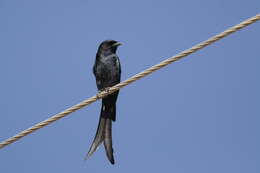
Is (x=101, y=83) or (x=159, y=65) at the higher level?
(x=159, y=65)

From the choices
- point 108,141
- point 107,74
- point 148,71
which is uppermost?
point 148,71

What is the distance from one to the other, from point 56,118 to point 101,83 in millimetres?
2792

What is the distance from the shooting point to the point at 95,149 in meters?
5.66

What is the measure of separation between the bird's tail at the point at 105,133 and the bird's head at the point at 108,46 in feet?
2.79

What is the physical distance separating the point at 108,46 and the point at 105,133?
165cm

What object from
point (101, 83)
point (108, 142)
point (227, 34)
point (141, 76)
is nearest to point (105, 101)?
point (101, 83)

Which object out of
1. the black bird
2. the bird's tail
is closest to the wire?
the bird's tail

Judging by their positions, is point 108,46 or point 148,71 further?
point 108,46

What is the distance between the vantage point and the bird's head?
289 inches

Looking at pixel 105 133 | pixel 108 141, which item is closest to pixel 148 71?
pixel 108 141

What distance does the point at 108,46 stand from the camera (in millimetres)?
7375

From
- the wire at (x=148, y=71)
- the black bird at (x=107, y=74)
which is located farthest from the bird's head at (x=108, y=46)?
the wire at (x=148, y=71)

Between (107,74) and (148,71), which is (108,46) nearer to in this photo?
(107,74)

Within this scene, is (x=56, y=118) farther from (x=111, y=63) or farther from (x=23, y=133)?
(x=111, y=63)
